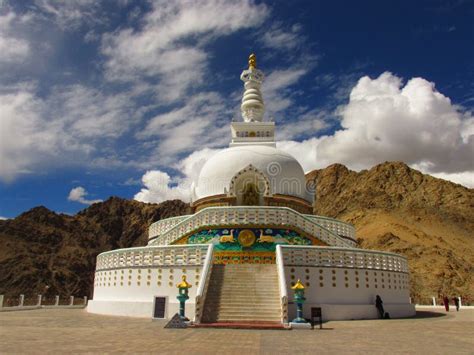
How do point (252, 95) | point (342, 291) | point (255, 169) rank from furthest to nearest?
point (252, 95) → point (255, 169) → point (342, 291)

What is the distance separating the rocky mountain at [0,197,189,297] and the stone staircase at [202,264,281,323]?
61306mm

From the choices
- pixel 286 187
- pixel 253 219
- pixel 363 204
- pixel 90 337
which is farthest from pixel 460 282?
pixel 90 337

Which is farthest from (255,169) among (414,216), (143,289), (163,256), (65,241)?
(65,241)

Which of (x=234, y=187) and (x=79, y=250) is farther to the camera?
(x=79, y=250)

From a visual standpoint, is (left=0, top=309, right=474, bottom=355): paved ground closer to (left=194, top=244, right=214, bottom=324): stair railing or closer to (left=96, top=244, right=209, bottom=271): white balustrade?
(left=194, top=244, right=214, bottom=324): stair railing

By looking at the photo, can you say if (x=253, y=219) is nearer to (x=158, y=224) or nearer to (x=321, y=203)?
(x=158, y=224)

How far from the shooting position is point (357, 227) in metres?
82.4

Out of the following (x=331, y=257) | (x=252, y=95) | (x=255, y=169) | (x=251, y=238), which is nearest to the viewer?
(x=331, y=257)

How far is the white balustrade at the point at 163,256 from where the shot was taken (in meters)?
18.0

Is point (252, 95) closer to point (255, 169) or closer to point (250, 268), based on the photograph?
point (255, 169)

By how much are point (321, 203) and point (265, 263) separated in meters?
87.0

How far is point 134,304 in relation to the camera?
1831 cm

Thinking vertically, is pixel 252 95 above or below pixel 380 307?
above

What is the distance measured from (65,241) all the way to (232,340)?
3314 inches
